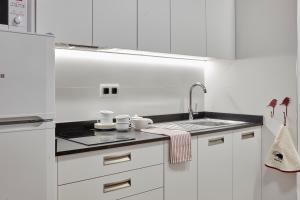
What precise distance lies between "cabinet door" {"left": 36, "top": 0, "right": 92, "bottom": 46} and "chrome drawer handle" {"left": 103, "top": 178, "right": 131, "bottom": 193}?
2.82 ft

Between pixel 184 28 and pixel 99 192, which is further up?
pixel 184 28

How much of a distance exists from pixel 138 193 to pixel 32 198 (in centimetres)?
67

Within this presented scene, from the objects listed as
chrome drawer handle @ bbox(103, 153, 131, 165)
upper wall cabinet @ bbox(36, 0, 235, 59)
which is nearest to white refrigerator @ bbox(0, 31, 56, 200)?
chrome drawer handle @ bbox(103, 153, 131, 165)

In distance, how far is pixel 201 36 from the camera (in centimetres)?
269

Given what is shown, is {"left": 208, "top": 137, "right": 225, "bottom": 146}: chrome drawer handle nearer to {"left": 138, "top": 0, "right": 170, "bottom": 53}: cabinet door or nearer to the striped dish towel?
the striped dish towel

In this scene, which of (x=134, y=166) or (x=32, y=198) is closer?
(x=32, y=198)

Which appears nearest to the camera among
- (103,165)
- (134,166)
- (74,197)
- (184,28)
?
(74,197)

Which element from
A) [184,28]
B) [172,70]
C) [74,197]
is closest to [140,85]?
[172,70]

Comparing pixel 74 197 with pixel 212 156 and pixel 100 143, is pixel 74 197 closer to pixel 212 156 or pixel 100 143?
pixel 100 143

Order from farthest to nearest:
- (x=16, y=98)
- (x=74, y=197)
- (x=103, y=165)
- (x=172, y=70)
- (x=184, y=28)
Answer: (x=172, y=70), (x=184, y=28), (x=103, y=165), (x=74, y=197), (x=16, y=98)

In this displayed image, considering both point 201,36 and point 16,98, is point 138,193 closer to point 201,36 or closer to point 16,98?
point 16,98

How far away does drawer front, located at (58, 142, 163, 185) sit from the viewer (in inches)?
63.6

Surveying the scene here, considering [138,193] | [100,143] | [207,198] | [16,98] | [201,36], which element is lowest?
[207,198]

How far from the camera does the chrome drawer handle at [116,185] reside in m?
1.78
